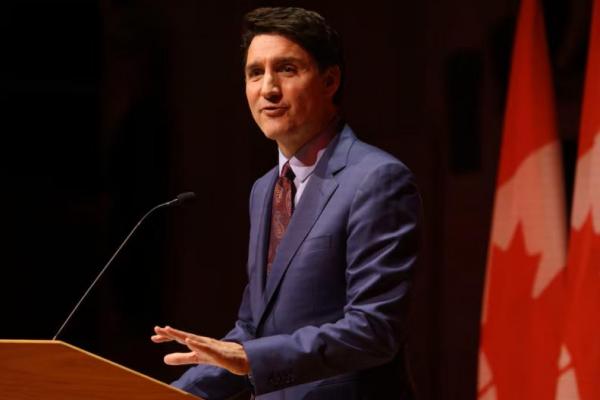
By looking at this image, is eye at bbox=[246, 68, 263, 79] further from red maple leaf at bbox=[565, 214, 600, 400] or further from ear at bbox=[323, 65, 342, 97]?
red maple leaf at bbox=[565, 214, 600, 400]

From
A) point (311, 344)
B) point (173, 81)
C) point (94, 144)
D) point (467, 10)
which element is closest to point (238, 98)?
point (173, 81)

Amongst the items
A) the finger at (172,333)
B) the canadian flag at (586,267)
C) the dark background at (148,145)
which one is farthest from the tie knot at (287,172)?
the dark background at (148,145)

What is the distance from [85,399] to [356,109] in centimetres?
267

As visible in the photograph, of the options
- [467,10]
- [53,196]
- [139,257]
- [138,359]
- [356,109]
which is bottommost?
[138,359]

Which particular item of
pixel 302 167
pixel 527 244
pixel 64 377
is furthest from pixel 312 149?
pixel 527 244

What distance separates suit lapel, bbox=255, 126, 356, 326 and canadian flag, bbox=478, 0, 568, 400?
148 centimetres

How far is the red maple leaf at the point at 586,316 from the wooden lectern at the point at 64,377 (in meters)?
1.74

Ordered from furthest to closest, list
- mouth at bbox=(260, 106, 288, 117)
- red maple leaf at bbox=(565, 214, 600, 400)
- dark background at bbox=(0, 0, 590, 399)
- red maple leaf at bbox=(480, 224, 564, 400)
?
dark background at bbox=(0, 0, 590, 399) < red maple leaf at bbox=(480, 224, 564, 400) < red maple leaf at bbox=(565, 214, 600, 400) < mouth at bbox=(260, 106, 288, 117)

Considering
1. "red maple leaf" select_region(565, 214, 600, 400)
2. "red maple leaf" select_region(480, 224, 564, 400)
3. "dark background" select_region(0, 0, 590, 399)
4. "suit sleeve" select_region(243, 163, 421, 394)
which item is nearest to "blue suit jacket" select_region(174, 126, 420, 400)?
"suit sleeve" select_region(243, 163, 421, 394)

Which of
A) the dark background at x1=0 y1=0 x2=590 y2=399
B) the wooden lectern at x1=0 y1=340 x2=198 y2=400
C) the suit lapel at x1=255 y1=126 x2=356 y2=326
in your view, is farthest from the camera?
the dark background at x1=0 y1=0 x2=590 y2=399

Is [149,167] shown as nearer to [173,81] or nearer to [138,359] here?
[173,81]

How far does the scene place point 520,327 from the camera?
135 inches

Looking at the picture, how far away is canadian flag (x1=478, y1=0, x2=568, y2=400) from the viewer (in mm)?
3383

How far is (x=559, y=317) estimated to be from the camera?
11.1ft
